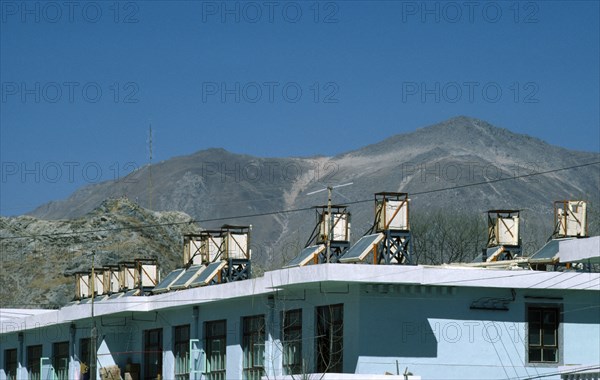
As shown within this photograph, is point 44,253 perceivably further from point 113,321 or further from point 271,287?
point 271,287

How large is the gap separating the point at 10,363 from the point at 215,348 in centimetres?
2017

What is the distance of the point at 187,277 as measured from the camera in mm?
47031

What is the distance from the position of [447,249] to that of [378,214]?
72.6m

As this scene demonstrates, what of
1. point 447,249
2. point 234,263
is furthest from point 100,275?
point 447,249

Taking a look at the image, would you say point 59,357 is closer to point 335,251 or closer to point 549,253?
point 335,251

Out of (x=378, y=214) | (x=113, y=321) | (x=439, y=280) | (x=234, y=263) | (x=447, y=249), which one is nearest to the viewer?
(x=439, y=280)

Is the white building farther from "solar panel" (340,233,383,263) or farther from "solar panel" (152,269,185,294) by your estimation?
"solar panel" (152,269,185,294)

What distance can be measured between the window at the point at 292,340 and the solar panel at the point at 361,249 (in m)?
2.42

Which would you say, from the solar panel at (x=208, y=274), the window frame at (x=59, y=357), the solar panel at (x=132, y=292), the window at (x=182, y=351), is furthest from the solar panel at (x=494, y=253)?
the window frame at (x=59, y=357)

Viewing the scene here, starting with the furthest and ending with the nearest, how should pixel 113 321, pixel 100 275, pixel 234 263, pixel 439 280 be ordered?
pixel 100 275 → pixel 113 321 → pixel 234 263 → pixel 439 280

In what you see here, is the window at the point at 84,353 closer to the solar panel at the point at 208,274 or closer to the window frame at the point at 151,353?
the window frame at the point at 151,353

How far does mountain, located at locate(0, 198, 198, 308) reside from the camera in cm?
11088

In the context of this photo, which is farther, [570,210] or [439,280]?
[570,210]

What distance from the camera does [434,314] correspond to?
117ft
